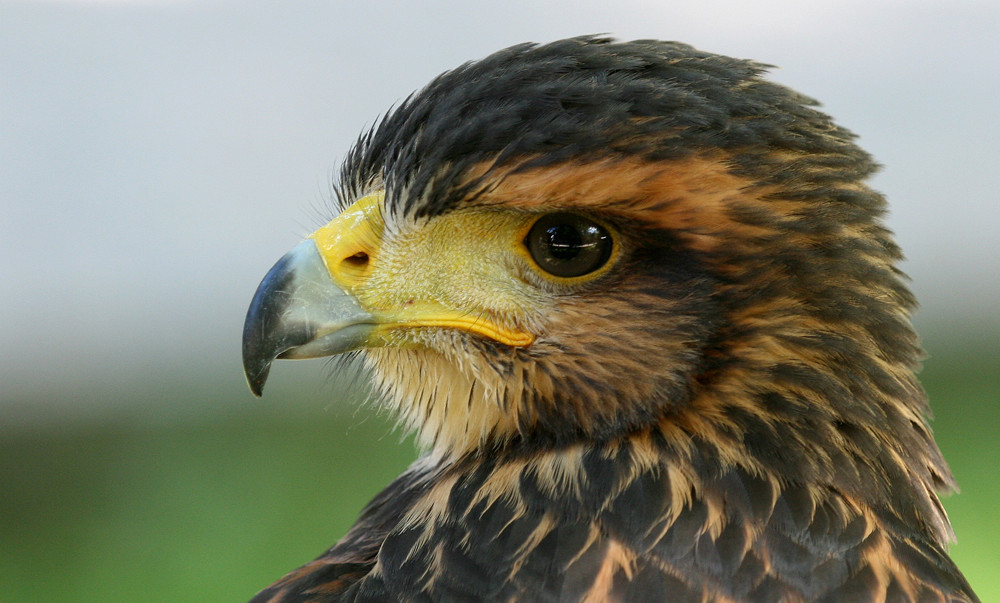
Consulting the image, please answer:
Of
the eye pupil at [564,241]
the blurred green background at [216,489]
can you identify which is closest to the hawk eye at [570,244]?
the eye pupil at [564,241]

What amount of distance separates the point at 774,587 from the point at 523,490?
1.53ft

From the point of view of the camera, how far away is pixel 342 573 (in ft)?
6.68

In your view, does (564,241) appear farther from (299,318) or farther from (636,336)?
(299,318)

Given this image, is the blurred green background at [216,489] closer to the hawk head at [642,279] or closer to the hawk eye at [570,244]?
the hawk head at [642,279]

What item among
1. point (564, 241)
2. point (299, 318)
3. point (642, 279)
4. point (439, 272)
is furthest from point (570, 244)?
point (299, 318)

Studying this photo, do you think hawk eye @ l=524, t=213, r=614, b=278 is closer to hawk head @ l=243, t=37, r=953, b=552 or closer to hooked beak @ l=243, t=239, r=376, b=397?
hawk head @ l=243, t=37, r=953, b=552

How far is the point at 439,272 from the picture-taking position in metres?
2.11

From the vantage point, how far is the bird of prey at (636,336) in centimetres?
183

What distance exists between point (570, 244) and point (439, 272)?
285mm

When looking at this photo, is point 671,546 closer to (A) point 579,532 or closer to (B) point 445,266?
(A) point 579,532

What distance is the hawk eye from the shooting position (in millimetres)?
1967

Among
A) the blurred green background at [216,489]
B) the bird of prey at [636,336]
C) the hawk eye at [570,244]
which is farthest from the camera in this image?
the blurred green background at [216,489]

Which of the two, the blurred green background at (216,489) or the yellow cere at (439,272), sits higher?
the yellow cere at (439,272)

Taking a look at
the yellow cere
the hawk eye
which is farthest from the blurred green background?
the hawk eye
